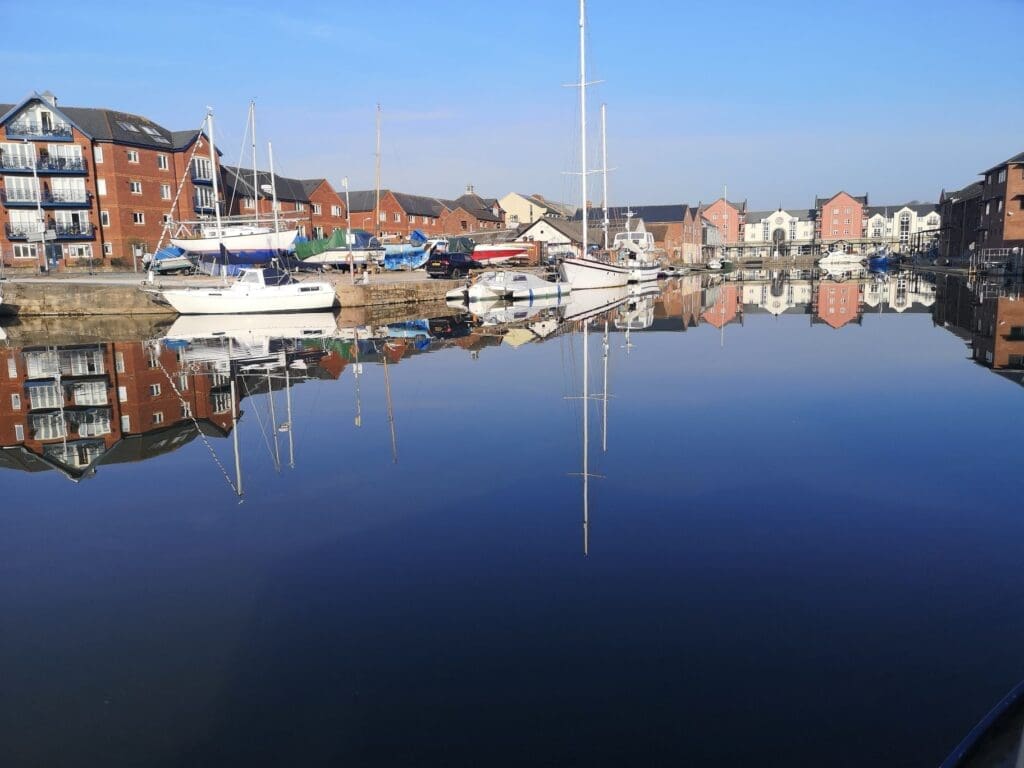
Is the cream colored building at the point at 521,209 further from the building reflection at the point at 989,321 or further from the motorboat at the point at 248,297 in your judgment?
the motorboat at the point at 248,297

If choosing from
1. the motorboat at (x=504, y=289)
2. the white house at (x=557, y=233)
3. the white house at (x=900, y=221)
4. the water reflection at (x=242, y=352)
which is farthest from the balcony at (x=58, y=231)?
the white house at (x=900, y=221)

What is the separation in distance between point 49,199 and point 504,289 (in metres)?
34.3

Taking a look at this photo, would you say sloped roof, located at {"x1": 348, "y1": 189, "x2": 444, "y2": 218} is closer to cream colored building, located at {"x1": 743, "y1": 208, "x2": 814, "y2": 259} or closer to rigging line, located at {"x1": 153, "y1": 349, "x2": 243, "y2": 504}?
rigging line, located at {"x1": 153, "y1": 349, "x2": 243, "y2": 504}

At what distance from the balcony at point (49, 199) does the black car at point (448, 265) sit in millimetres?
24822

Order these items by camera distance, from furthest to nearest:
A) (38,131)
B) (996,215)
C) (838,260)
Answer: (838,260), (996,215), (38,131)

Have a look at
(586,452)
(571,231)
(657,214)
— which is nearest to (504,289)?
(586,452)

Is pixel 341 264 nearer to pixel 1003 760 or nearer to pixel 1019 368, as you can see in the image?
pixel 1019 368

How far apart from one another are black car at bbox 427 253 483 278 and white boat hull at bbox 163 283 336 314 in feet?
51.8

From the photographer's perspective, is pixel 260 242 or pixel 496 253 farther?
pixel 496 253

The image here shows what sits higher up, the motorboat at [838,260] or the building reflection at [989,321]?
the motorboat at [838,260]

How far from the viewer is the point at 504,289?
4056 centimetres

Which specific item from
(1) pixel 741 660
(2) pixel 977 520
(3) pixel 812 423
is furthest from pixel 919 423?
(1) pixel 741 660

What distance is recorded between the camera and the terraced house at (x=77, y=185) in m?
51.6

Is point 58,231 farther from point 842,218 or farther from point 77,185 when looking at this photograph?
point 842,218
